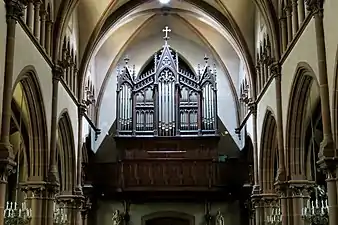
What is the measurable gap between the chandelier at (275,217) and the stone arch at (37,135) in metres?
7.65

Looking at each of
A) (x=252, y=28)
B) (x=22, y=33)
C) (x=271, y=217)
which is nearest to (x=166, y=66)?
(x=252, y=28)

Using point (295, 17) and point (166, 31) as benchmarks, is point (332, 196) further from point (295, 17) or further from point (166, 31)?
point (166, 31)

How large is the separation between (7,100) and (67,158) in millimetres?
8364

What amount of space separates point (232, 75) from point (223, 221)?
6.82 meters

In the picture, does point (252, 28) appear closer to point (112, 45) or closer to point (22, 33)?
point (112, 45)

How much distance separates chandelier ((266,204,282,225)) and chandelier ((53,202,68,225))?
23.5 feet

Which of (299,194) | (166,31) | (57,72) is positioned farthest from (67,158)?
(299,194)

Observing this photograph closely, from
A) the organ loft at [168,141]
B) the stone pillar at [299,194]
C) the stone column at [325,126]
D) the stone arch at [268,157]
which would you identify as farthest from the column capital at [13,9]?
the organ loft at [168,141]

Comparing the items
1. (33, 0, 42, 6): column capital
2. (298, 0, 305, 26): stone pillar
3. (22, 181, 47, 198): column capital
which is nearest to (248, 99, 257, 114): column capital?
(298, 0, 305, 26): stone pillar

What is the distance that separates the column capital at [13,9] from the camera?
14.5 m

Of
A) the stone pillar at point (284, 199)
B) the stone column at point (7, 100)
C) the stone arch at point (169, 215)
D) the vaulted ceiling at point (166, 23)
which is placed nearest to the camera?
the stone column at point (7, 100)

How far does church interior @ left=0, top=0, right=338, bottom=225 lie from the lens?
52.5 feet

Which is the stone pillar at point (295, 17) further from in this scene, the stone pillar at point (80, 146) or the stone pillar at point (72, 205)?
the stone pillar at point (72, 205)

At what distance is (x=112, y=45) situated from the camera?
28.1m
